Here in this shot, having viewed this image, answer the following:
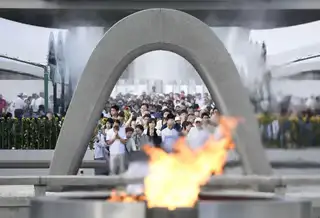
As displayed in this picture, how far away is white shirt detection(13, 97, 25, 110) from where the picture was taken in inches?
843

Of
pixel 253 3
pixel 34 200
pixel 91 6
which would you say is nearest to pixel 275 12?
pixel 253 3

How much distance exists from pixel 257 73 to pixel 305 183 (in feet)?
44.0

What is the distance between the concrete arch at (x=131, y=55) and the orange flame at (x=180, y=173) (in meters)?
3.82

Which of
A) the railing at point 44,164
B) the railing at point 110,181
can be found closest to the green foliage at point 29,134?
the railing at point 44,164

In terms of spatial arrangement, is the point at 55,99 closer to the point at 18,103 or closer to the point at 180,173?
the point at 18,103

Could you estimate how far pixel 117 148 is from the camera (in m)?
11.9

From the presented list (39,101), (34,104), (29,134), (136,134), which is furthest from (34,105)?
(136,134)

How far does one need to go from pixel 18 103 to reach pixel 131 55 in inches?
479

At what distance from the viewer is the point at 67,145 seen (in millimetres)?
9570

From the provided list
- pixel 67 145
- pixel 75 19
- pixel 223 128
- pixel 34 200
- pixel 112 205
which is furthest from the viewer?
pixel 75 19

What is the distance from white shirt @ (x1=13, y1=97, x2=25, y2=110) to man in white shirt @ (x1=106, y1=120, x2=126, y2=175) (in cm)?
967

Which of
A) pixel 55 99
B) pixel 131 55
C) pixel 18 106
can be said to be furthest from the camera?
pixel 55 99

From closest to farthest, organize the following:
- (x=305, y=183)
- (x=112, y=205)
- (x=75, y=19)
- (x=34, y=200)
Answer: (x=112, y=205)
(x=34, y=200)
(x=305, y=183)
(x=75, y=19)

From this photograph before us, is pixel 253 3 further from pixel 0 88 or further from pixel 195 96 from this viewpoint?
pixel 0 88
